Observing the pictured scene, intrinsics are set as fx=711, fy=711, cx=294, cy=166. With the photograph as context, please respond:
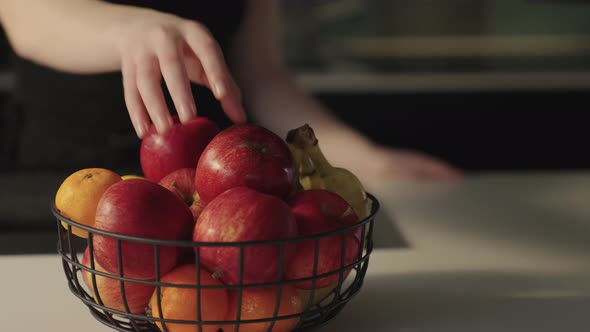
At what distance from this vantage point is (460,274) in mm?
707

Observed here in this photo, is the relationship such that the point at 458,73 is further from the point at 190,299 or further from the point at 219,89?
the point at 190,299

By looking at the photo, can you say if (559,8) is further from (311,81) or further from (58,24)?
(58,24)

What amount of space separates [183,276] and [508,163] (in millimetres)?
2313

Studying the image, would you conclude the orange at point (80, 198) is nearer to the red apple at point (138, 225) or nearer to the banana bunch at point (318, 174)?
the red apple at point (138, 225)

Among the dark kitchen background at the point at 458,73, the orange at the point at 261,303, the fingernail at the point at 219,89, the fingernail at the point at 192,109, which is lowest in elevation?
the dark kitchen background at the point at 458,73

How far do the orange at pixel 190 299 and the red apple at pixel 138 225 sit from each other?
12mm

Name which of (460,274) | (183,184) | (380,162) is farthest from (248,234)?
(380,162)

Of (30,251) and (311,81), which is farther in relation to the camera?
(311,81)

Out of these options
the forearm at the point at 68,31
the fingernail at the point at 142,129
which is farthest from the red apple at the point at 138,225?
the forearm at the point at 68,31

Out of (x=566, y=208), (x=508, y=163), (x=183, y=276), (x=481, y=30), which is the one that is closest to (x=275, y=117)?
(x=566, y=208)

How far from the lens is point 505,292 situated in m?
0.66

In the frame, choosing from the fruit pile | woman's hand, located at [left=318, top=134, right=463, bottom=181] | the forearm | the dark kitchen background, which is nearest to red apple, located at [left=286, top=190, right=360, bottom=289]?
the fruit pile

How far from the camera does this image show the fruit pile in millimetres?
463

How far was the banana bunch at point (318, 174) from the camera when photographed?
1.96ft
